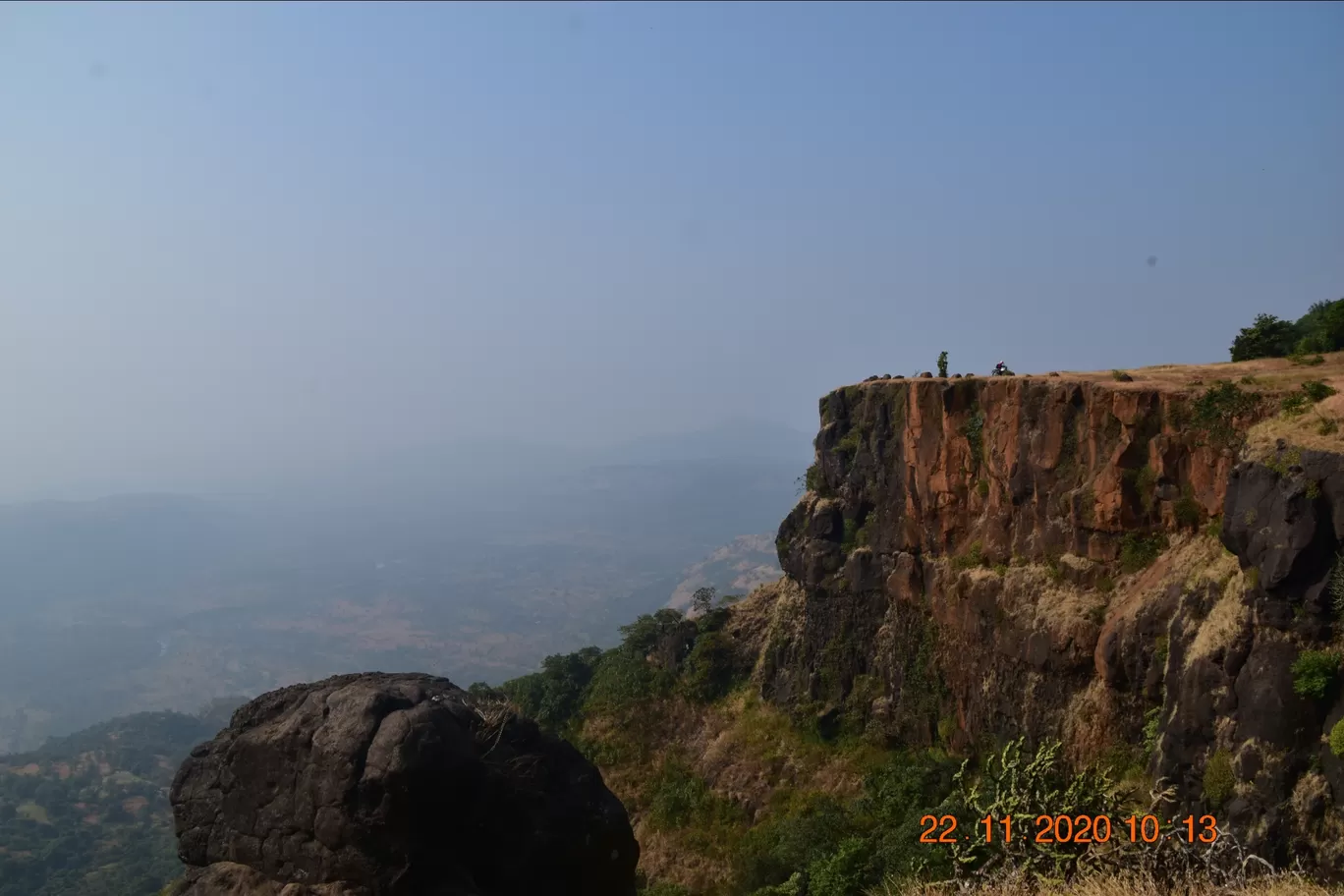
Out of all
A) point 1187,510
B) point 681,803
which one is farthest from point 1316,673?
point 681,803

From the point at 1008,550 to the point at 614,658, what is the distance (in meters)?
22.6

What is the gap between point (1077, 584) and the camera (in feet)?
70.6

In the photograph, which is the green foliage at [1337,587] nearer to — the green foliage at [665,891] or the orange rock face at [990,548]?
the orange rock face at [990,548]

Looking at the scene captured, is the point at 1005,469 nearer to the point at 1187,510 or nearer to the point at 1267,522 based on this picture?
the point at 1187,510

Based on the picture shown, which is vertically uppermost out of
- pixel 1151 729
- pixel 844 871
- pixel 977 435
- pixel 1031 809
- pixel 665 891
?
pixel 977 435

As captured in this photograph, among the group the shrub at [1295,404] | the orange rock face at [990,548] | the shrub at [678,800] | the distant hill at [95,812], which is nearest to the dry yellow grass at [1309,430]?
the shrub at [1295,404]

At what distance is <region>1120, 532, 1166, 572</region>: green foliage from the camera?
19.7 m

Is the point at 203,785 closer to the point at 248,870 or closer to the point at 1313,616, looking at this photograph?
the point at 248,870

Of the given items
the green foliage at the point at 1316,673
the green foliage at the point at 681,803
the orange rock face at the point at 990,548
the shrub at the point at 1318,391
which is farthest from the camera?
the green foliage at the point at 681,803

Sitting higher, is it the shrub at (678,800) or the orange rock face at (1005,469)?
the orange rock face at (1005,469)

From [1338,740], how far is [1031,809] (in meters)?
4.64

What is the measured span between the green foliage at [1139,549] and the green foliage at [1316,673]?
19.9ft

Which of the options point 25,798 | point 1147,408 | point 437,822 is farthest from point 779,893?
point 25,798

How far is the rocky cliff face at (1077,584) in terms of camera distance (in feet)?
46.5
